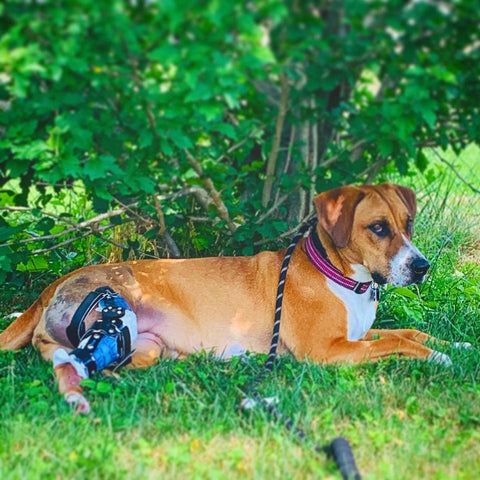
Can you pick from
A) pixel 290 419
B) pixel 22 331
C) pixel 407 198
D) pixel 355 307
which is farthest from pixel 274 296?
pixel 22 331

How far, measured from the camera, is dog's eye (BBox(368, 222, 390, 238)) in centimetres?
485

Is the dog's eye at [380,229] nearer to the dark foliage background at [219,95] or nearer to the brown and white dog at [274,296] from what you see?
the brown and white dog at [274,296]

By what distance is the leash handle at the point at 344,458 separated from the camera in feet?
11.3

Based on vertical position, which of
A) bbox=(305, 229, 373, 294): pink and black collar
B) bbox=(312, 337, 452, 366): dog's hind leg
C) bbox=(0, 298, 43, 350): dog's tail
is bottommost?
bbox=(0, 298, 43, 350): dog's tail

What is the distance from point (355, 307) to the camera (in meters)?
5.00

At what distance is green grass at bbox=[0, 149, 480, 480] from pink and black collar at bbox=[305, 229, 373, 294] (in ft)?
1.72

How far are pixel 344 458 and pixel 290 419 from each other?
539mm

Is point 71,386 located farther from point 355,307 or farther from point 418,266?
point 418,266

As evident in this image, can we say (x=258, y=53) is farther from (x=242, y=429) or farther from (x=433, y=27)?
(x=242, y=429)

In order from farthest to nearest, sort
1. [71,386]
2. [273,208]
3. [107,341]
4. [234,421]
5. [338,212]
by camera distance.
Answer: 1. [273,208]
2. [338,212]
3. [107,341]
4. [71,386]
5. [234,421]

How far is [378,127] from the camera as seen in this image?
4.66 m

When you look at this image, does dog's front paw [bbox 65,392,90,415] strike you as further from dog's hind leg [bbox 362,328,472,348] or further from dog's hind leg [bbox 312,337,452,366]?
dog's hind leg [bbox 362,328,472,348]

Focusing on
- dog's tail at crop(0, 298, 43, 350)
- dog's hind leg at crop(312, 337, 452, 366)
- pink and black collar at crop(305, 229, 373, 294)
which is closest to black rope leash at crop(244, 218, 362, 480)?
pink and black collar at crop(305, 229, 373, 294)

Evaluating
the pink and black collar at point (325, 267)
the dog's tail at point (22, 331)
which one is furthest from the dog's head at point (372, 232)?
the dog's tail at point (22, 331)
